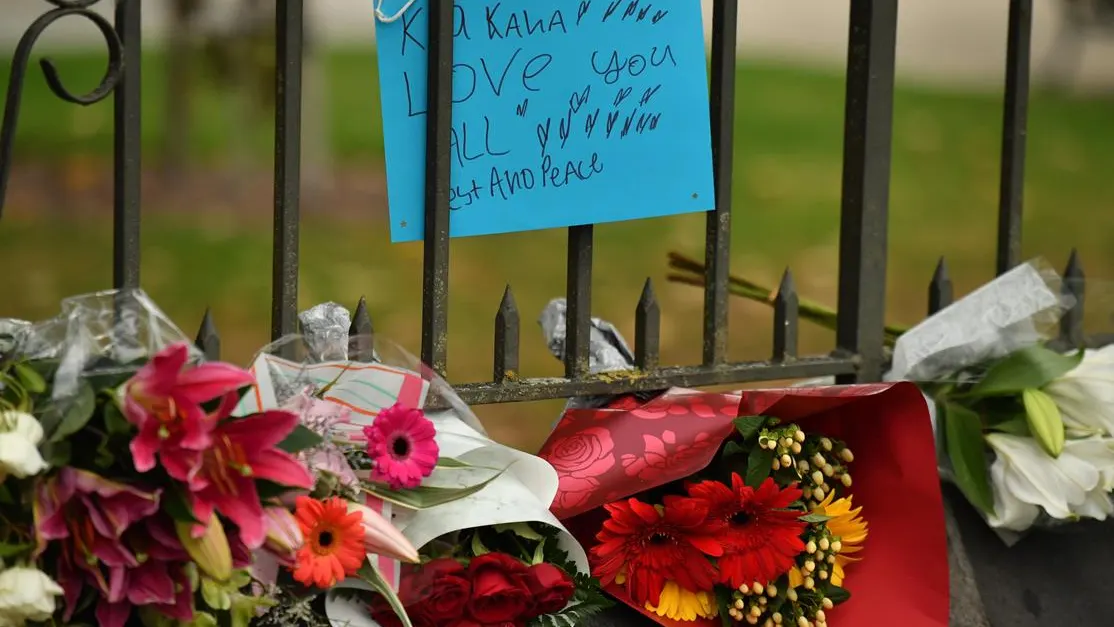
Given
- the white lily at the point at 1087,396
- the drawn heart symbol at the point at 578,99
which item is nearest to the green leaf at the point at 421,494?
the drawn heart symbol at the point at 578,99

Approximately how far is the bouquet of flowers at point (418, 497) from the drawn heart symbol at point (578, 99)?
0.43 meters

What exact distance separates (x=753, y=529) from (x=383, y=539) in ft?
1.66

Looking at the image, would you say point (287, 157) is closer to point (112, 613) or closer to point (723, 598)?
point (112, 613)

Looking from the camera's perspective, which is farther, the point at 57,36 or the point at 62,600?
the point at 57,36

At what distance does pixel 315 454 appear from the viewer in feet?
4.40

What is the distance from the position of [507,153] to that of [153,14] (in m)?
9.21

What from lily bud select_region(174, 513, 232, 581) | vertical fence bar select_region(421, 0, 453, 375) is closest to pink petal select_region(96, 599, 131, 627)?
lily bud select_region(174, 513, 232, 581)

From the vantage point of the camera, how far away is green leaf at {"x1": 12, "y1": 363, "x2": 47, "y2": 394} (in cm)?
118

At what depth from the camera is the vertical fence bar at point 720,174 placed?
1.77m

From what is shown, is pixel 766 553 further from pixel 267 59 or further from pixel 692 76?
pixel 267 59

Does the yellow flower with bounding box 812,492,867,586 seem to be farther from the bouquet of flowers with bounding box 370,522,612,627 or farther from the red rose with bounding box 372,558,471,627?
the red rose with bounding box 372,558,471,627

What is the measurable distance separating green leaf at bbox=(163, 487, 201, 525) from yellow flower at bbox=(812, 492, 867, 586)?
849 mm

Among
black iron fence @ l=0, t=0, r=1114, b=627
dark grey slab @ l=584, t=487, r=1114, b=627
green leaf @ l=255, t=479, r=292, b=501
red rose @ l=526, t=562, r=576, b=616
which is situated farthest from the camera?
dark grey slab @ l=584, t=487, r=1114, b=627

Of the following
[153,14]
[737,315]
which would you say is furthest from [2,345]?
[153,14]
